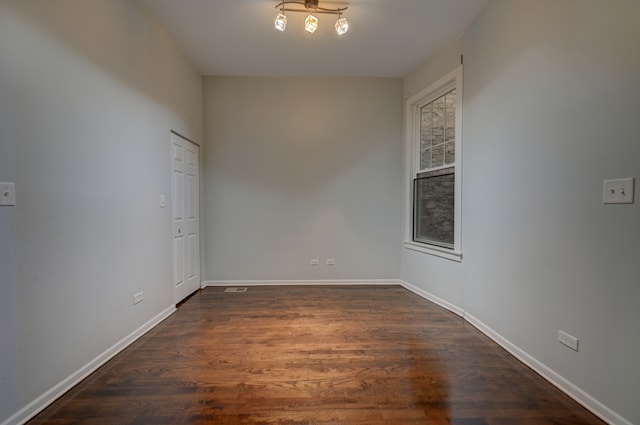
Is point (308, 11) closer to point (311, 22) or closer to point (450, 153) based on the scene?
point (311, 22)

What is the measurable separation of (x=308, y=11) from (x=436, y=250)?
2.89m

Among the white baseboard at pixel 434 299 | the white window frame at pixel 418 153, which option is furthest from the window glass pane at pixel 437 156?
the white baseboard at pixel 434 299

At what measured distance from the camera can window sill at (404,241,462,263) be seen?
3.17 m

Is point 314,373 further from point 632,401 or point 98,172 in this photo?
point 98,172

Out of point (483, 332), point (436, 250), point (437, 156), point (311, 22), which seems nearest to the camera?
point (311, 22)

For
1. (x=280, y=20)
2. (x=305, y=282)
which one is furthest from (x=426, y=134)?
(x=305, y=282)

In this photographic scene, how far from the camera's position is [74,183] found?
1922 millimetres

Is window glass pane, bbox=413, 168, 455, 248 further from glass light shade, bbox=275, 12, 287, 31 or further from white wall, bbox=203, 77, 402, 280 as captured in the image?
glass light shade, bbox=275, 12, 287, 31

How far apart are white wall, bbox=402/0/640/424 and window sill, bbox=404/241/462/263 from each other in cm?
24

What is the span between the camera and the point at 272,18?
9.27 feet

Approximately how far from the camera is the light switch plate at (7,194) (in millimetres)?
1477

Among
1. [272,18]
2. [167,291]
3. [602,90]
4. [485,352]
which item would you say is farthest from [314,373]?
[272,18]

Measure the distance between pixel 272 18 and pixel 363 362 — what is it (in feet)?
10.4

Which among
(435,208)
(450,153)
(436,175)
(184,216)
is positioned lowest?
(184,216)
